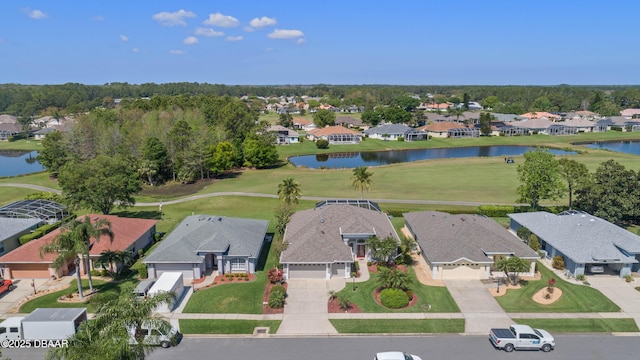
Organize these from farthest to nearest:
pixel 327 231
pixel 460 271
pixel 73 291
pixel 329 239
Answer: pixel 327 231 → pixel 329 239 → pixel 460 271 → pixel 73 291

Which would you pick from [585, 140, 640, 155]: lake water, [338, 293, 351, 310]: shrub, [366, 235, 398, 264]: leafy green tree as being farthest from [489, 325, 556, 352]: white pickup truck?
[585, 140, 640, 155]: lake water

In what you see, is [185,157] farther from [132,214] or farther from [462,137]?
[462,137]

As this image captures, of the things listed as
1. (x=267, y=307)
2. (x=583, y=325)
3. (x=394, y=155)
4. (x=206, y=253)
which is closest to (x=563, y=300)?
(x=583, y=325)

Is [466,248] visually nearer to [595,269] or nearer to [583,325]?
[583,325]

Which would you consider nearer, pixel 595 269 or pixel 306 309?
pixel 306 309

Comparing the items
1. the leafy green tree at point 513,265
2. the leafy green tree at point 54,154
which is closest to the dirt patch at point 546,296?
the leafy green tree at point 513,265

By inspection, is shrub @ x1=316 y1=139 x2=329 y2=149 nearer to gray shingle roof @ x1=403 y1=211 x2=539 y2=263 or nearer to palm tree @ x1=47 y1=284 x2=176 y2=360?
gray shingle roof @ x1=403 y1=211 x2=539 y2=263

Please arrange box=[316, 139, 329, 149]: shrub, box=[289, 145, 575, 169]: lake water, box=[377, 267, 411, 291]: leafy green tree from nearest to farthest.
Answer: box=[377, 267, 411, 291]: leafy green tree
box=[289, 145, 575, 169]: lake water
box=[316, 139, 329, 149]: shrub
